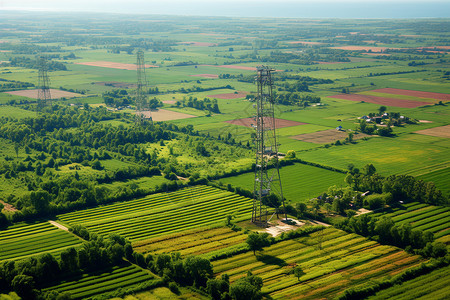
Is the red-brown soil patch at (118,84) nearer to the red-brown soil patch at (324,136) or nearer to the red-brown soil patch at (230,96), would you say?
the red-brown soil patch at (230,96)

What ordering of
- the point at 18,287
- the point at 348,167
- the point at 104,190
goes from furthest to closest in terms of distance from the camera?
1. the point at 348,167
2. the point at 104,190
3. the point at 18,287

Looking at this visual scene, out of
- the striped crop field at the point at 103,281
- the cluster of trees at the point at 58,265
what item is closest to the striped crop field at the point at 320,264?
the striped crop field at the point at 103,281

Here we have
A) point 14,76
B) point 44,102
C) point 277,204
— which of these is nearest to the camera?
point 277,204

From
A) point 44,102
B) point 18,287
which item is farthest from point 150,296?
point 44,102

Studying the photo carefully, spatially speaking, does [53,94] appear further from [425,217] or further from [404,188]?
[425,217]

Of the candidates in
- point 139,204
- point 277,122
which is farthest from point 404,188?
point 277,122

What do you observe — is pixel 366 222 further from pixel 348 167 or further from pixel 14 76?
pixel 14 76

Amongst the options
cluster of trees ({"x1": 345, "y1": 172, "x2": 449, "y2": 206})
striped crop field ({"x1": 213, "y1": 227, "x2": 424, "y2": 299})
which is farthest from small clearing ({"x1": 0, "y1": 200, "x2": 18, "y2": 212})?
cluster of trees ({"x1": 345, "y1": 172, "x2": 449, "y2": 206})
